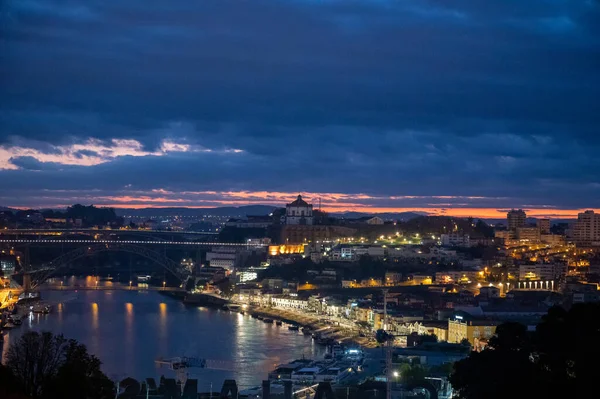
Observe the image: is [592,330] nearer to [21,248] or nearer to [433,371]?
[433,371]

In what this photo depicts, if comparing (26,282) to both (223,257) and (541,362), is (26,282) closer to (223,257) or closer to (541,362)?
(223,257)

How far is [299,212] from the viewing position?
29.0 meters

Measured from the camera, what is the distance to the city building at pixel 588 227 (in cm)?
2766

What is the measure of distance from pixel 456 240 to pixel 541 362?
1911 cm

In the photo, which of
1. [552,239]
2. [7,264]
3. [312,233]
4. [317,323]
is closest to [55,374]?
[317,323]

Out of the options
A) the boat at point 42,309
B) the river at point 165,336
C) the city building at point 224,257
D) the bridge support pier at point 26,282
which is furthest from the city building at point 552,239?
the boat at point 42,309

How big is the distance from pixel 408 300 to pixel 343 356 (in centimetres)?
560

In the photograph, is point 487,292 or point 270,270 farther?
point 270,270

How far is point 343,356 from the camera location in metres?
11.3

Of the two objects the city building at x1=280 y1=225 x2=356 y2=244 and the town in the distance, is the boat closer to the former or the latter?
the town in the distance

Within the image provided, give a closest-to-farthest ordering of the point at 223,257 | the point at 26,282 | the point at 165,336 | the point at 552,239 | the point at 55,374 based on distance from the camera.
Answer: the point at 55,374 < the point at 165,336 < the point at 26,282 < the point at 552,239 < the point at 223,257

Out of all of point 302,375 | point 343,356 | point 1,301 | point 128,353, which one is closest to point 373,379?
point 302,375

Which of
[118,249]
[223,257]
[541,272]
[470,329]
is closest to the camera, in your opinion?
[470,329]

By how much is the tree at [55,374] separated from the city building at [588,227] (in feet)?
72.5
